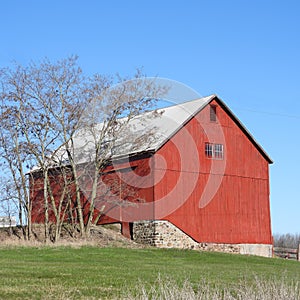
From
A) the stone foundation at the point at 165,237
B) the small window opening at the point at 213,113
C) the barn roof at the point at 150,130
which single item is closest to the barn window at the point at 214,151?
the small window opening at the point at 213,113

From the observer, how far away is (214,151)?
3553cm

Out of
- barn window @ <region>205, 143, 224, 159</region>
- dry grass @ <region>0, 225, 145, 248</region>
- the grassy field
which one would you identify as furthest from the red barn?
the grassy field

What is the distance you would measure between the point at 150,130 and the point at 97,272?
1698 cm

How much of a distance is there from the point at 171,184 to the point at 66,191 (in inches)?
215

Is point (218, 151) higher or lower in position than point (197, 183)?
higher

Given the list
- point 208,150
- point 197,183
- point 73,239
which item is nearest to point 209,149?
point 208,150

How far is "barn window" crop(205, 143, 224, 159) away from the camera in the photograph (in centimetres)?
3517

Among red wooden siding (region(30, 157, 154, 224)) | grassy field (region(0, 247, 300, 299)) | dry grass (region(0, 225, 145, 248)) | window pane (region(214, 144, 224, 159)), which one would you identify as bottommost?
grassy field (region(0, 247, 300, 299))

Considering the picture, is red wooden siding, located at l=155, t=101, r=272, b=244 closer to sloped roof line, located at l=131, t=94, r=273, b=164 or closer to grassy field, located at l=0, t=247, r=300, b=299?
sloped roof line, located at l=131, t=94, r=273, b=164

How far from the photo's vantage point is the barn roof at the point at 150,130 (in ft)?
110

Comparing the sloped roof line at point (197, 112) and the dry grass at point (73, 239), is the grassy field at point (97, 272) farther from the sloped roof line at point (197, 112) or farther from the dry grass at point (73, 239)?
the sloped roof line at point (197, 112)

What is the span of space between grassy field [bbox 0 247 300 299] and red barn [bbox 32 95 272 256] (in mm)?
3585

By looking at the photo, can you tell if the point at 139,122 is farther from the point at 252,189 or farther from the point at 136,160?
the point at 252,189

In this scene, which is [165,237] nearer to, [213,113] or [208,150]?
[208,150]
